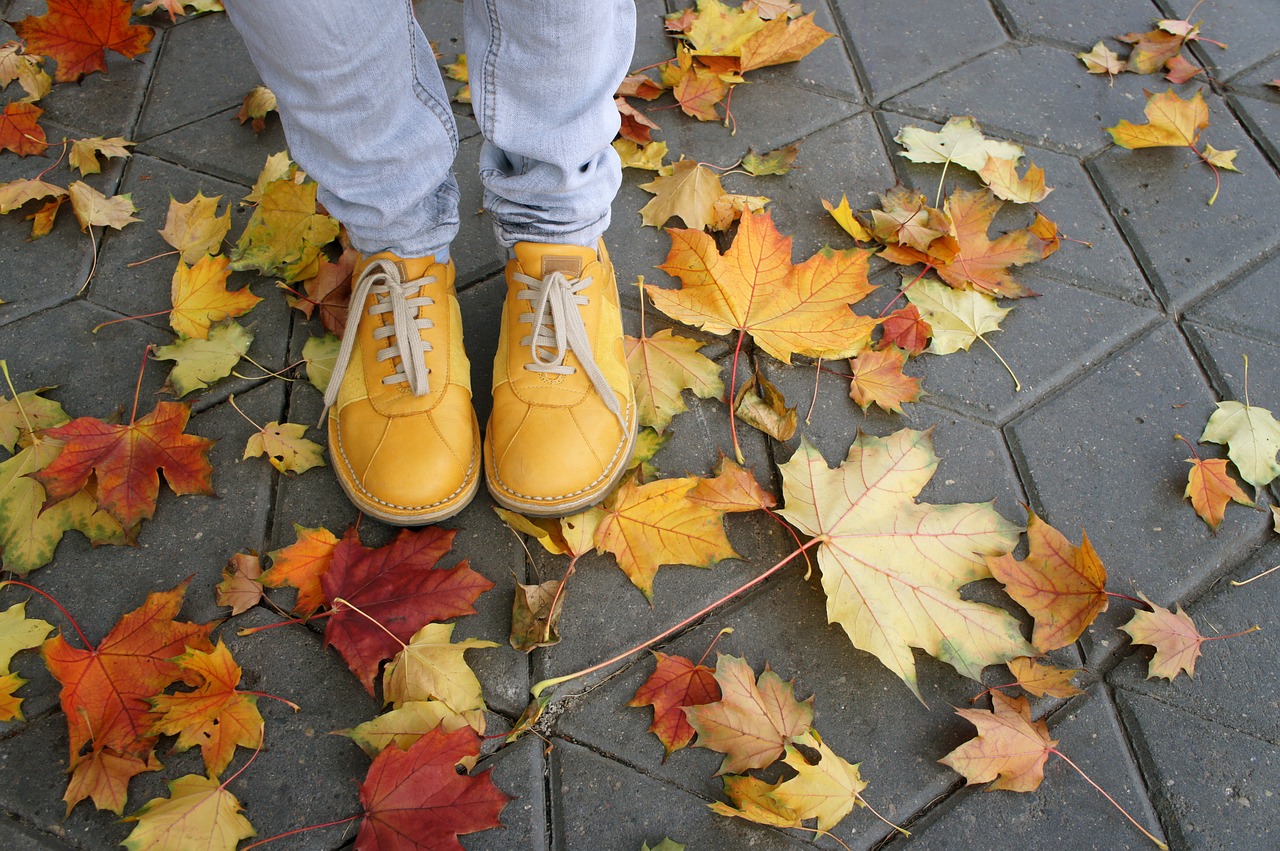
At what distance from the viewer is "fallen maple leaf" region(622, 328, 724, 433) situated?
52.7 inches

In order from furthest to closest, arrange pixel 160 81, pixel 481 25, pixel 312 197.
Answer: pixel 160 81
pixel 312 197
pixel 481 25

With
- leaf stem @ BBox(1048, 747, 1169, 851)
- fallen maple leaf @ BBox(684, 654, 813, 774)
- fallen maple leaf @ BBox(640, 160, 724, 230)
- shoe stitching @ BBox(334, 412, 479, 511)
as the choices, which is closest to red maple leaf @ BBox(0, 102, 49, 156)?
shoe stitching @ BBox(334, 412, 479, 511)

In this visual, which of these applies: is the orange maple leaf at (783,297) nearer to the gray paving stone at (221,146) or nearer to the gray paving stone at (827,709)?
the gray paving stone at (827,709)

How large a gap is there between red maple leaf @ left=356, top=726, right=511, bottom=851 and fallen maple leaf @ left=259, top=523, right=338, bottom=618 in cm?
28

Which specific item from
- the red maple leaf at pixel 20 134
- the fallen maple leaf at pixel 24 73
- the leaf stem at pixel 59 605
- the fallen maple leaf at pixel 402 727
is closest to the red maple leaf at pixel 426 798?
the fallen maple leaf at pixel 402 727

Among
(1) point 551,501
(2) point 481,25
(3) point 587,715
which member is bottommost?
(3) point 587,715

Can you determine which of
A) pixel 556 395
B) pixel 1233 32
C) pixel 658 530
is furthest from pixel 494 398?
pixel 1233 32

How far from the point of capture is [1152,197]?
1689mm

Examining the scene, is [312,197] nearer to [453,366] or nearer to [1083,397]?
[453,366]

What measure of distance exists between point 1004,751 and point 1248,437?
2.46 ft

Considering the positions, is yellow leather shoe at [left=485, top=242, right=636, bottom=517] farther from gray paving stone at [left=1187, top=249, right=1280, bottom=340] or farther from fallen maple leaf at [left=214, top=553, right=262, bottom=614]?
gray paving stone at [left=1187, top=249, right=1280, bottom=340]

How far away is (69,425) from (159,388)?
17 cm

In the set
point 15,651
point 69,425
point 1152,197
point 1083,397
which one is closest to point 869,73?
point 1152,197

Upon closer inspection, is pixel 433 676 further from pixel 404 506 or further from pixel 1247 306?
pixel 1247 306
